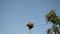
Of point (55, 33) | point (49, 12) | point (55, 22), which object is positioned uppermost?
point (49, 12)

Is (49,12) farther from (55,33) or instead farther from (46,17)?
(55,33)

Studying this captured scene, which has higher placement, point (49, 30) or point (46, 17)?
point (46, 17)

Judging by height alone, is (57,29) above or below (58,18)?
below

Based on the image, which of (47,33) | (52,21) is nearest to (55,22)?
(52,21)

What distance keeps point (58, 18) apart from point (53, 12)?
136 cm

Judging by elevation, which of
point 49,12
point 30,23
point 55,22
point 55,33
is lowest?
point 30,23

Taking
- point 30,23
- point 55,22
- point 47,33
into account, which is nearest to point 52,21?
point 55,22

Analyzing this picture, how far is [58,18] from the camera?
Result: 2789 centimetres

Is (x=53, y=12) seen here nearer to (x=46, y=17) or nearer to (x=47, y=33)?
(x=46, y=17)

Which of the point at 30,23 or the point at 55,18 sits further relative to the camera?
the point at 55,18

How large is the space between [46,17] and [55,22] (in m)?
2.05

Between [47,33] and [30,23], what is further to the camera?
[47,33]

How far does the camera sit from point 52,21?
2788 centimetres

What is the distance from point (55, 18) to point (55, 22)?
2.26 feet
